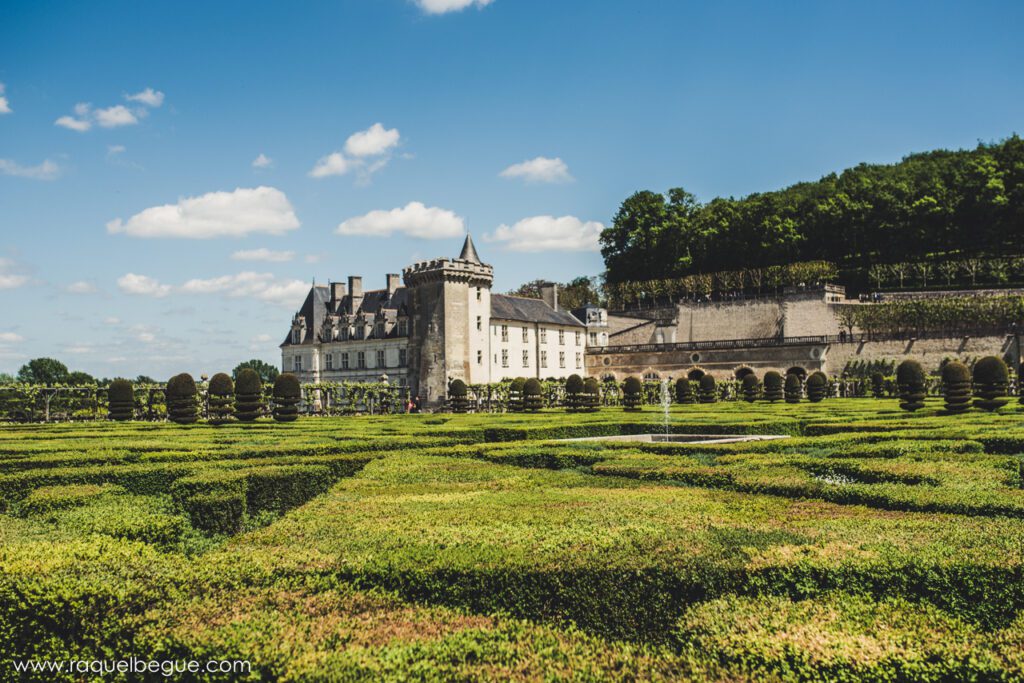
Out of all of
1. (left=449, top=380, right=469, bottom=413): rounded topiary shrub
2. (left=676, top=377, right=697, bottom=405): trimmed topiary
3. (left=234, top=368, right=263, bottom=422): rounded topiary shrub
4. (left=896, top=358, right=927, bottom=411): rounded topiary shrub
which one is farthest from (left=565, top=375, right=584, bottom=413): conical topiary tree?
(left=234, top=368, right=263, bottom=422): rounded topiary shrub

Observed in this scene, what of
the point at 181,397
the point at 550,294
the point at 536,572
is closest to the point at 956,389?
the point at 536,572

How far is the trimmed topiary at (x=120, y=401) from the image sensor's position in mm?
32719

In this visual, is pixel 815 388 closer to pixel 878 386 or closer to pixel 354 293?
pixel 878 386

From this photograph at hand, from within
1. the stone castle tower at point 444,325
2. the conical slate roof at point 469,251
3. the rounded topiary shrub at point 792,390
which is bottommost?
the rounded topiary shrub at point 792,390

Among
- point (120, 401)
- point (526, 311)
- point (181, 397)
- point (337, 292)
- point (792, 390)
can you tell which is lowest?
point (792, 390)

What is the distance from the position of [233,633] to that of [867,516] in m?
7.11

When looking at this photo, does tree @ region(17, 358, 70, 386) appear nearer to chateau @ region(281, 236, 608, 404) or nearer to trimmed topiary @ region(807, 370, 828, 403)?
chateau @ region(281, 236, 608, 404)

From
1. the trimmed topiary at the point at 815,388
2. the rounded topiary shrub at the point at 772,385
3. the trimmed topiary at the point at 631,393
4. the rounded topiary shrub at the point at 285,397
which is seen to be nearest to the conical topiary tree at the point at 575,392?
the trimmed topiary at the point at 631,393

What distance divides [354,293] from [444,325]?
64.5 feet

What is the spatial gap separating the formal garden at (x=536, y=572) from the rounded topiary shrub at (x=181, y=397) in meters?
17.0

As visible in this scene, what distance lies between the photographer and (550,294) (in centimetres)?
7712

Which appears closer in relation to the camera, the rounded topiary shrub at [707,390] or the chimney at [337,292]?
the rounded topiary shrub at [707,390]

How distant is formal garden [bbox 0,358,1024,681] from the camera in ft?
20.1

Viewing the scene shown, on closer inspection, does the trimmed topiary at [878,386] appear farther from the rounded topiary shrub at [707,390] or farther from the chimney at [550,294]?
the chimney at [550,294]
